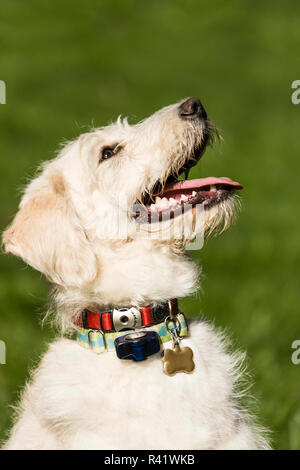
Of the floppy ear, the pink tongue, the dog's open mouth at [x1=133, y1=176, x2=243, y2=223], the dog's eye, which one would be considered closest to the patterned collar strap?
the floppy ear

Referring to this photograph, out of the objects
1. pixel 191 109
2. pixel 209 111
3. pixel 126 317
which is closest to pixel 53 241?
pixel 126 317

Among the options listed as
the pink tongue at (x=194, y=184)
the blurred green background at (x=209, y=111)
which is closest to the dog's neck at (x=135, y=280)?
the pink tongue at (x=194, y=184)

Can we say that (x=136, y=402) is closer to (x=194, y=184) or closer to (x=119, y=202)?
(x=119, y=202)

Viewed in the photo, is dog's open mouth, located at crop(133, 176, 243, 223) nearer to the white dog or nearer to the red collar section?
the white dog

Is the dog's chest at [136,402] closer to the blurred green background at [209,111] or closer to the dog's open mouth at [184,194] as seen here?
the dog's open mouth at [184,194]

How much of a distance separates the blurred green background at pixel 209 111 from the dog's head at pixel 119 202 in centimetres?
57

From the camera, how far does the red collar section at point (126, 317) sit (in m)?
3.74

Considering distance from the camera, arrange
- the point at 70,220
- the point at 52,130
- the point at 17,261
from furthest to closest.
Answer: the point at 52,130 → the point at 17,261 → the point at 70,220

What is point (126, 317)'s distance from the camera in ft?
12.3

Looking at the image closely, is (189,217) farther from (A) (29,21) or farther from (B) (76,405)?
(A) (29,21)

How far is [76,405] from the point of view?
12.0 ft

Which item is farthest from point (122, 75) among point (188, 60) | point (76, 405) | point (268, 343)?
point (76, 405)

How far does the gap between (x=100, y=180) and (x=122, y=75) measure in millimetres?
13554

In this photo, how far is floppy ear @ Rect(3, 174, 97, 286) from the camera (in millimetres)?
3844
